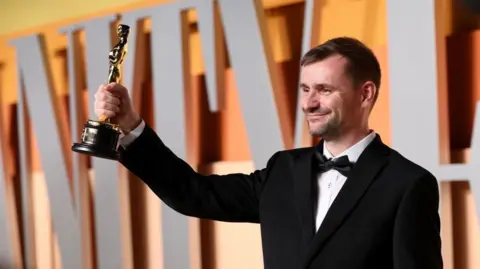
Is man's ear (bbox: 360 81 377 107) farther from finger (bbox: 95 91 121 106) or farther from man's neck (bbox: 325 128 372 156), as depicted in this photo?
finger (bbox: 95 91 121 106)

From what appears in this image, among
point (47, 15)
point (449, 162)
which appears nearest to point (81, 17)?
point (47, 15)

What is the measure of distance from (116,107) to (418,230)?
0.47 meters

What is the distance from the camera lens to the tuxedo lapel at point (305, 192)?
975 millimetres

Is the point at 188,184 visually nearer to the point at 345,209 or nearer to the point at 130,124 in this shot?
the point at 130,124

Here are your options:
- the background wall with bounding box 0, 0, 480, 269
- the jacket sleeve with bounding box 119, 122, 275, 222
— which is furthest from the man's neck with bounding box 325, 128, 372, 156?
the background wall with bounding box 0, 0, 480, 269

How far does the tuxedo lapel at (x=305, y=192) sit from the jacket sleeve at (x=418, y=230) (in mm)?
118

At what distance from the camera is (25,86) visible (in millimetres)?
2359

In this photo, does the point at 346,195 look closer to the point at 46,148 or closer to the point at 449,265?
the point at 449,265

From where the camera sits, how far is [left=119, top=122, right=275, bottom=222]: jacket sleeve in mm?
1095

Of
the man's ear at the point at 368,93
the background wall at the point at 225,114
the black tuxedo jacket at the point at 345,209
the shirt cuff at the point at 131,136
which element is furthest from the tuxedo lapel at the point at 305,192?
the background wall at the point at 225,114

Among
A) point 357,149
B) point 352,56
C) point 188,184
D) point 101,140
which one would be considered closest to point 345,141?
point 357,149

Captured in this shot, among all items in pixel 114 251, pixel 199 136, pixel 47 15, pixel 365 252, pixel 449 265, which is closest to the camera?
pixel 365 252

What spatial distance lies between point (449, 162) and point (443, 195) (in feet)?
0.24

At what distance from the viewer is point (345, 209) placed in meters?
0.95
